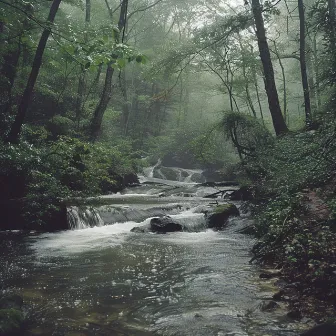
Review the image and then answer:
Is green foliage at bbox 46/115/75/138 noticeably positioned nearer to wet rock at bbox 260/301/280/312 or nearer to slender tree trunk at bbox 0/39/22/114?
slender tree trunk at bbox 0/39/22/114

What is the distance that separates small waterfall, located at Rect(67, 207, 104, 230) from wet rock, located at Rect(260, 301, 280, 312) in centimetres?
654

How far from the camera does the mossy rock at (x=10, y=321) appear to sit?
3.22 meters

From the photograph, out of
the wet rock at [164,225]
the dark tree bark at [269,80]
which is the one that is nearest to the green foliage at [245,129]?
the dark tree bark at [269,80]

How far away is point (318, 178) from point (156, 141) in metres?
24.1

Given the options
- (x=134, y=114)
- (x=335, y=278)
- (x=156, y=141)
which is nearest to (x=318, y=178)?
(x=335, y=278)

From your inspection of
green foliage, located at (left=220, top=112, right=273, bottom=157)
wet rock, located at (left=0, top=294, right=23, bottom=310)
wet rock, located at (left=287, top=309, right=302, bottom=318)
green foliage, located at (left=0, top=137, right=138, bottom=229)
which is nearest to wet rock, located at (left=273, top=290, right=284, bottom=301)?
wet rock, located at (left=287, top=309, right=302, bottom=318)

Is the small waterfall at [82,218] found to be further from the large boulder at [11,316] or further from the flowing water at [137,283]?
the large boulder at [11,316]

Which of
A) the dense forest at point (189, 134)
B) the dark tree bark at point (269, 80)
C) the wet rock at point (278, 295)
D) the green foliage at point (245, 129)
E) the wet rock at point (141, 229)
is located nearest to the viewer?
the wet rock at point (278, 295)

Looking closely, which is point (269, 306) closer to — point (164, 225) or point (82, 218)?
point (164, 225)

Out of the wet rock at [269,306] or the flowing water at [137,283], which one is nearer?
the flowing water at [137,283]

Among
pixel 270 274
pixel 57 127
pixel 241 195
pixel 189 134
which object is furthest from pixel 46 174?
pixel 189 134

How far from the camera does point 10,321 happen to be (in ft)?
11.0

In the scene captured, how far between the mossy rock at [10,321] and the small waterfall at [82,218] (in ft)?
19.7

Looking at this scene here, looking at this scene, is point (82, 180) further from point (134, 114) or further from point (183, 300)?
point (134, 114)
